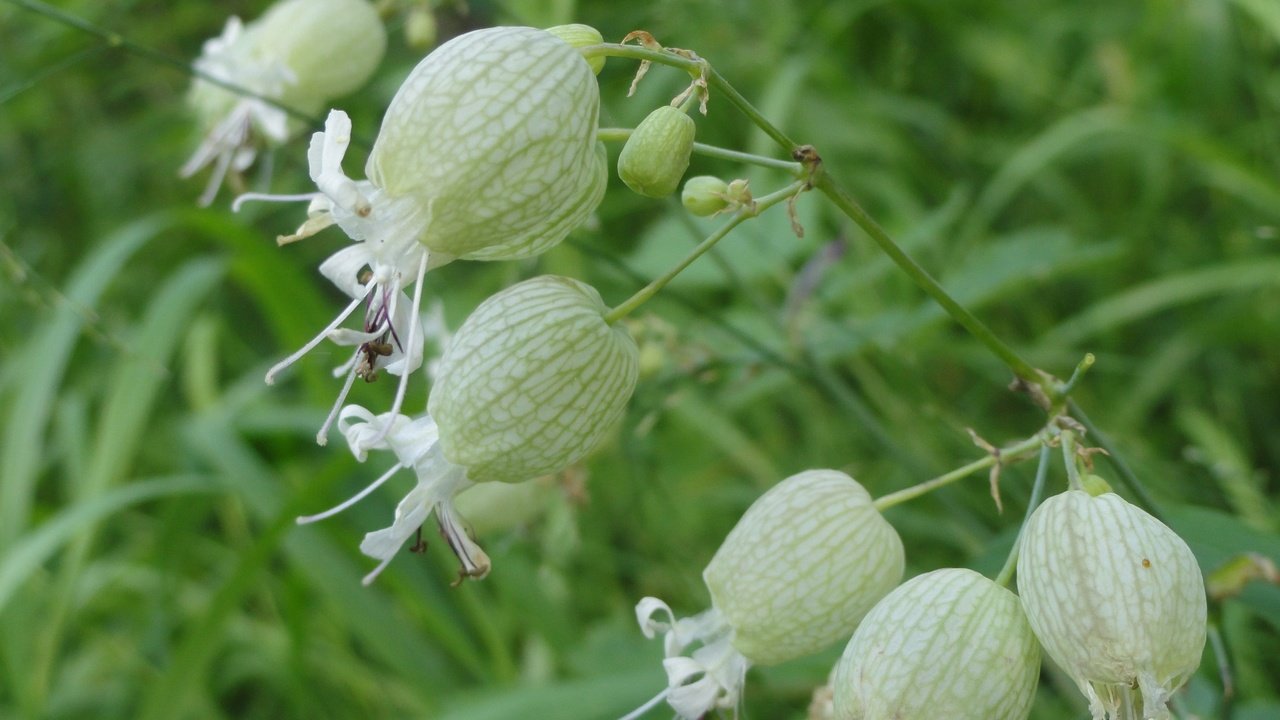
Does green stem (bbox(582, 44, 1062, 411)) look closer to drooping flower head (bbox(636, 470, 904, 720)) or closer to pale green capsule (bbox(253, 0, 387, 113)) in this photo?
drooping flower head (bbox(636, 470, 904, 720))

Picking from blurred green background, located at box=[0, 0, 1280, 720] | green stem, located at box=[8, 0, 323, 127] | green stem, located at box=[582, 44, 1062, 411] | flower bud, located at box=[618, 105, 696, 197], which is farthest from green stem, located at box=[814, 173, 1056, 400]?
green stem, located at box=[8, 0, 323, 127]

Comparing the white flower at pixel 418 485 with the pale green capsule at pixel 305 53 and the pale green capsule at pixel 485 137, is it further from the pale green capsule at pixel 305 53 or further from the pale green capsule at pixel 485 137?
the pale green capsule at pixel 305 53

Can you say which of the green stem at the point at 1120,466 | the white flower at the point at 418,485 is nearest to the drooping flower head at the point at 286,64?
the white flower at the point at 418,485

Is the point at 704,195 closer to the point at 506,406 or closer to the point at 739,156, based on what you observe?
the point at 739,156

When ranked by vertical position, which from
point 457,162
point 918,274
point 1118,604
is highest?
point 457,162

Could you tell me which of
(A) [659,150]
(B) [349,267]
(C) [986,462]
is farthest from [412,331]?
(C) [986,462]
